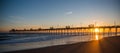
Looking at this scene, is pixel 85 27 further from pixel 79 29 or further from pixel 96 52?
pixel 96 52

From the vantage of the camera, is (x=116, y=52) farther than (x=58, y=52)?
No

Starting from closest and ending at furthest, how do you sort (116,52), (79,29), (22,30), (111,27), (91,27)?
(116,52)
(111,27)
(91,27)
(79,29)
(22,30)

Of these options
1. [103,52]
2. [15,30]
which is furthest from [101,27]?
[15,30]

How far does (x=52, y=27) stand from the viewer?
89375mm

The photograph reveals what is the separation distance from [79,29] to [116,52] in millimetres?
69120

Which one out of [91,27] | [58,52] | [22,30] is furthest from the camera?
[22,30]

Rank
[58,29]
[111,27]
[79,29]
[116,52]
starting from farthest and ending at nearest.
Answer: [58,29] < [79,29] < [111,27] < [116,52]

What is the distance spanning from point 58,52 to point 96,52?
208 cm

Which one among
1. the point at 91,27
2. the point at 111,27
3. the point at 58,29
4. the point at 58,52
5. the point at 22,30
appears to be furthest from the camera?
the point at 22,30

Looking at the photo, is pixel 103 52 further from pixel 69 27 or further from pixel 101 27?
pixel 69 27

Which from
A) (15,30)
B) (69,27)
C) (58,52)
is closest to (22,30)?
(15,30)

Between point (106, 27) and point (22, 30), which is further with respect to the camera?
point (22, 30)

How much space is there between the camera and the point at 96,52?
8586 millimetres

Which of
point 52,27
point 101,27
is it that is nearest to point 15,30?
point 52,27
